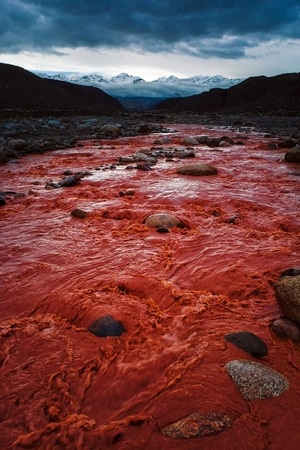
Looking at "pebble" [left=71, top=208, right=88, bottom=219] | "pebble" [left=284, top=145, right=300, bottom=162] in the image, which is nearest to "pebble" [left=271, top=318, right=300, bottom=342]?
"pebble" [left=71, top=208, right=88, bottom=219]

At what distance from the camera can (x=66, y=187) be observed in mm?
8992

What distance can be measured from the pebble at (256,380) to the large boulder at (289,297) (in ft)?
2.58

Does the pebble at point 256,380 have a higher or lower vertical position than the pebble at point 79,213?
lower

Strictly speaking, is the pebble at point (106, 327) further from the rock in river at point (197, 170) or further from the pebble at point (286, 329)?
the rock in river at point (197, 170)

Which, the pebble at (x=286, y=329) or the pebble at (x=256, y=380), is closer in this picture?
the pebble at (x=256, y=380)

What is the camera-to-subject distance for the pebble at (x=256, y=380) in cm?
258

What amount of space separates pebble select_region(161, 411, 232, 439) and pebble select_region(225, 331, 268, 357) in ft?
2.52

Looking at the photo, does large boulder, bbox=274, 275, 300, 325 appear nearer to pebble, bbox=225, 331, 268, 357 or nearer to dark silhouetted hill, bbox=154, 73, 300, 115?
pebble, bbox=225, 331, 268, 357

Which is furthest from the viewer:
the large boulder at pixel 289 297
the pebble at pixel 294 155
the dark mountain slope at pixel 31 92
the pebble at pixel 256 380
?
the dark mountain slope at pixel 31 92

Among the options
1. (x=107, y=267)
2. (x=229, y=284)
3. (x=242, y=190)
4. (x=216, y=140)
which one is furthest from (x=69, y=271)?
(x=216, y=140)

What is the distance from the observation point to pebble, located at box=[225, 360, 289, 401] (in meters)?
2.58

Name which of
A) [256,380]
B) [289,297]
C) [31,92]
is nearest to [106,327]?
[256,380]

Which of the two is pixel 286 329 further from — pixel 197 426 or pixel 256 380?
pixel 197 426

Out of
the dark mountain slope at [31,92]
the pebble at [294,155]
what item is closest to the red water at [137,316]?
the pebble at [294,155]
